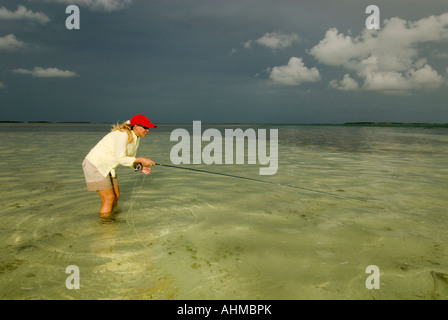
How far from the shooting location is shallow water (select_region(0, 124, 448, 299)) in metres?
2.60

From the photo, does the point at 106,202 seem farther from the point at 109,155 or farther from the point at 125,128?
the point at 125,128

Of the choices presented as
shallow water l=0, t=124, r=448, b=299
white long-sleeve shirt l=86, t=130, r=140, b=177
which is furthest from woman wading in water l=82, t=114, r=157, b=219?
shallow water l=0, t=124, r=448, b=299

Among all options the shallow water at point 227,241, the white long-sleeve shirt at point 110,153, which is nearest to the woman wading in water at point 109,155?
the white long-sleeve shirt at point 110,153

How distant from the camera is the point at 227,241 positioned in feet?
11.8

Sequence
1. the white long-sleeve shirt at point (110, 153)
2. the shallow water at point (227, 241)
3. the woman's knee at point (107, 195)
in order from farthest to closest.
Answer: the woman's knee at point (107, 195) < the white long-sleeve shirt at point (110, 153) < the shallow water at point (227, 241)

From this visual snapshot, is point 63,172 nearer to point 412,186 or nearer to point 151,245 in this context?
point 151,245

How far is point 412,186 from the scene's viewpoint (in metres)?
6.25

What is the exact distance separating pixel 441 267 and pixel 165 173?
7.12 meters

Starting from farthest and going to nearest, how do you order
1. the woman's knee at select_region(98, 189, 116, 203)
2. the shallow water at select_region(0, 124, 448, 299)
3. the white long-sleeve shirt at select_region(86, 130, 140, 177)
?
the woman's knee at select_region(98, 189, 116, 203), the white long-sleeve shirt at select_region(86, 130, 140, 177), the shallow water at select_region(0, 124, 448, 299)

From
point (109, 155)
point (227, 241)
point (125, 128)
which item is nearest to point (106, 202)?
point (109, 155)

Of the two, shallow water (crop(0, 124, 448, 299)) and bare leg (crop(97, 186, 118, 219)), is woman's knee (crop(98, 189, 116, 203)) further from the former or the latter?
shallow water (crop(0, 124, 448, 299))

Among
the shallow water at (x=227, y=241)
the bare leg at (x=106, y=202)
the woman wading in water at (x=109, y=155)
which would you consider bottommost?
the shallow water at (x=227, y=241)

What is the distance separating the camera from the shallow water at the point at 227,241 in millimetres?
2598

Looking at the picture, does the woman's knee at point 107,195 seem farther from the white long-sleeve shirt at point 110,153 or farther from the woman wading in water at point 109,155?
the white long-sleeve shirt at point 110,153
